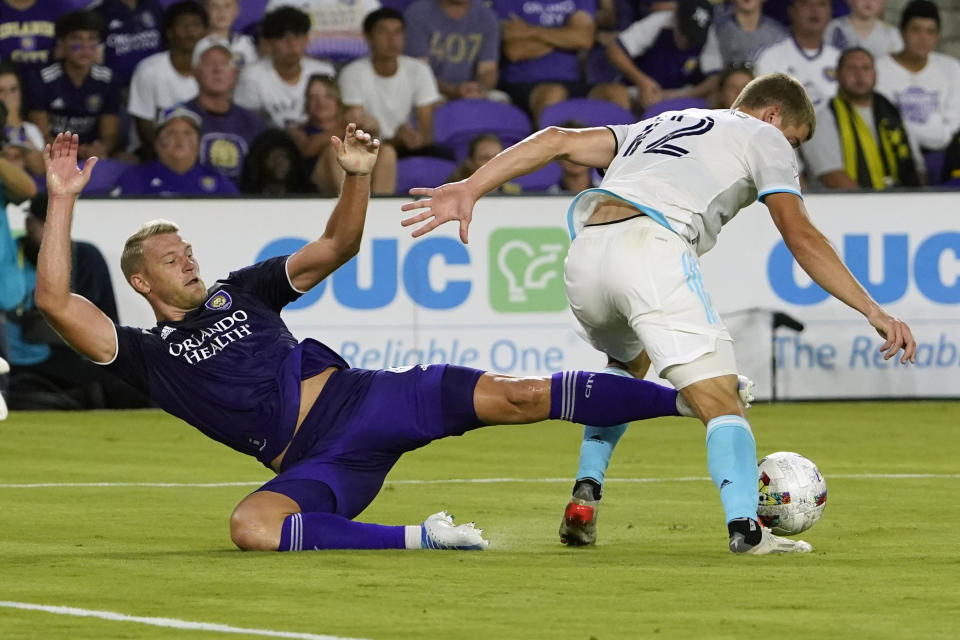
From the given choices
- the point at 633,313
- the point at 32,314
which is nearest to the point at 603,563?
the point at 633,313

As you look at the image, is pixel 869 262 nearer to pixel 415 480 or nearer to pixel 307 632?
pixel 415 480

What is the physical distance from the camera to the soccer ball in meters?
7.00

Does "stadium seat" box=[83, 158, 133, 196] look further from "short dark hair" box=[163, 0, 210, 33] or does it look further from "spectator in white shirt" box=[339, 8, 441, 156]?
"spectator in white shirt" box=[339, 8, 441, 156]

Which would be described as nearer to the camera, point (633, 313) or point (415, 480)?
point (633, 313)

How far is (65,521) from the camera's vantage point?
8234 millimetres

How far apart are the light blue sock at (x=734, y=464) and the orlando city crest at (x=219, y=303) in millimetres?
2149

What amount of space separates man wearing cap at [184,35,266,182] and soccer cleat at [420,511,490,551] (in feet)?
29.2

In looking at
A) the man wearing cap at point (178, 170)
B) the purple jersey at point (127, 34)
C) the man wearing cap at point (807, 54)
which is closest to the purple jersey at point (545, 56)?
the man wearing cap at point (807, 54)

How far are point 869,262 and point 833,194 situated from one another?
26.1 inches

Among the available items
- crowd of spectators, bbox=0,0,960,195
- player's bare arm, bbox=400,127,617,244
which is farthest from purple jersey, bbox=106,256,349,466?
crowd of spectators, bbox=0,0,960,195

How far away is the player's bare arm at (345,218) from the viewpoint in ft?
23.5

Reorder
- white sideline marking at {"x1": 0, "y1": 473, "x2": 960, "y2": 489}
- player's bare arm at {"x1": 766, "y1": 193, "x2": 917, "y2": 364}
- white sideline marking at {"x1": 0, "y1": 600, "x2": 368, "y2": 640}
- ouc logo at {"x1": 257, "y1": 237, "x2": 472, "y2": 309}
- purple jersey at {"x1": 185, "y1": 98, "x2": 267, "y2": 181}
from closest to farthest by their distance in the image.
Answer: white sideline marking at {"x1": 0, "y1": 600, "x2": 368, "y2": 640}
player's bare arm at {"x1": 766, "y1": 193, "x2": 917, "y2": 364}
white sideline marking at {"x1": 0, "y1": 473, "x2": 960, "y2": 489}
ouc logo at {"x1": 257, "y1": 237, "x2": 472, "y2": 309}
purple jersey at {"x1": 185, "y1": 98, "x2": 267, "y2": 181}

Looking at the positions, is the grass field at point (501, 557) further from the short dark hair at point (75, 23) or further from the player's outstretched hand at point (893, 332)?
the short dark hair at point (75, 23)

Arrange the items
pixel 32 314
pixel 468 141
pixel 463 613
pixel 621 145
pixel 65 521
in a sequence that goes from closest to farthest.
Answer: pixel 463 613 → pixel 621 145 → pixel 65 521 → pixel 32 314 → pixel 468 141
